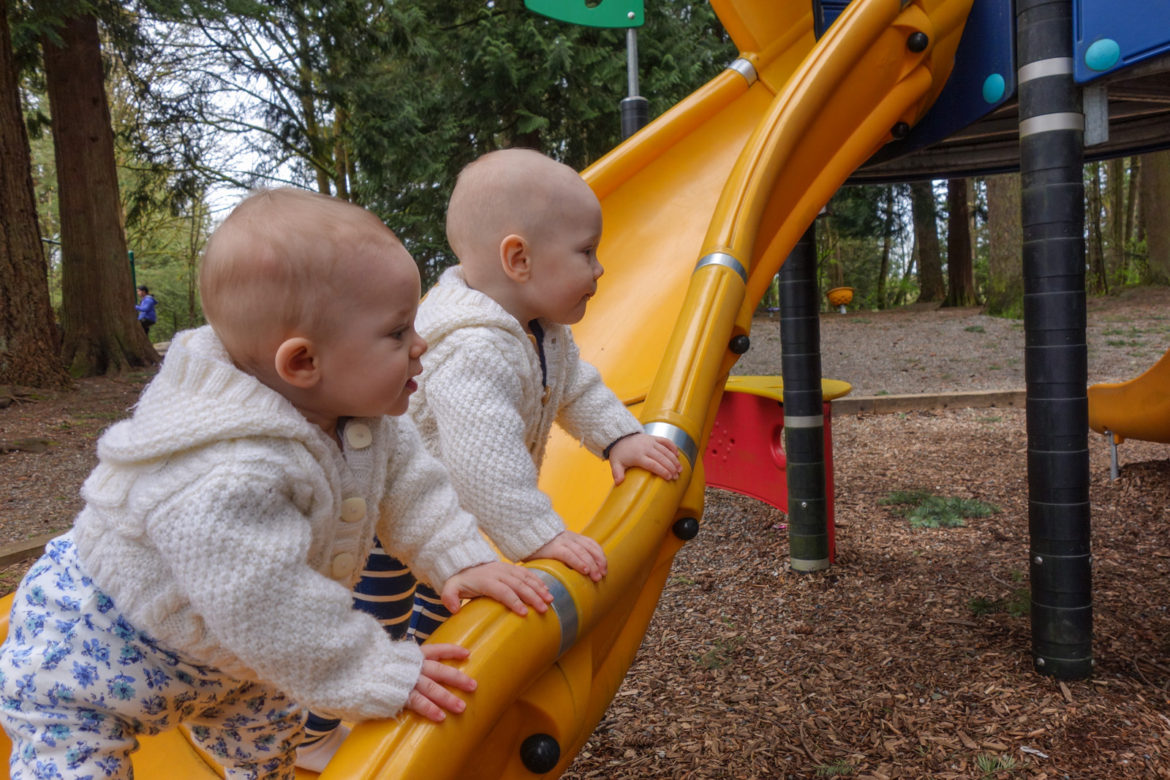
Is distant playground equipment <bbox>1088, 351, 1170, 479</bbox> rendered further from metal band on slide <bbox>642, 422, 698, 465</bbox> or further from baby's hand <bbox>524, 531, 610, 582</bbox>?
baby's hand <bbox>524, 531, 610, 582</bbox>

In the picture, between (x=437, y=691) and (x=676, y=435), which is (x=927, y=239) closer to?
(x=676, y=435)

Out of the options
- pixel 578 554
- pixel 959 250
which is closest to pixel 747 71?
pixel 578 554

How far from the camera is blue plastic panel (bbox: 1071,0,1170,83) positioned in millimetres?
2180

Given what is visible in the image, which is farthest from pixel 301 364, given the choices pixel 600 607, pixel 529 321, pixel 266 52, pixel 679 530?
pixel 266 52

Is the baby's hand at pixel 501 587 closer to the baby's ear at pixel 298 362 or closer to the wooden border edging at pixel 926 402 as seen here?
the baby's ear at pixel 298 362

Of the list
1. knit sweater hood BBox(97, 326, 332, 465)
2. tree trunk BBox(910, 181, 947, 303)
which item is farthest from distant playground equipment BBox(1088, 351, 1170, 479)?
tree trunk BBox(910, 181, 947, 303)

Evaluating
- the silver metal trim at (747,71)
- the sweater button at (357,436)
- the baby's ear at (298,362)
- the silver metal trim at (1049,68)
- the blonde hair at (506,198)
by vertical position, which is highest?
the silver metal trim at (747,71)

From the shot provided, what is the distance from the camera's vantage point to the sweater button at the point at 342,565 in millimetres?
1175

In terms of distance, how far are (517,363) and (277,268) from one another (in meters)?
0.58

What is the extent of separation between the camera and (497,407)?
1.38m

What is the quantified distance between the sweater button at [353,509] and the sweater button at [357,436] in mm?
73

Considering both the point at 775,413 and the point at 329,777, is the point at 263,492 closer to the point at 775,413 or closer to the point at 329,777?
the point at 329,777

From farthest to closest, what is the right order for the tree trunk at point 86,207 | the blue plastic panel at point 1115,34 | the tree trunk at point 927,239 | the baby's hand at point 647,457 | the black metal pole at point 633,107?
1. the tree trunk at point 927,239
2. the tree trunk at point 86,207
3. the black metal pole at point 633,107
4. the blue plastic panel at point 1115,34
5. the baby's hand at point 647,457

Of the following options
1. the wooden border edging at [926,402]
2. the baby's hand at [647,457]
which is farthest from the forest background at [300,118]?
the baby's hand at [647,457]
